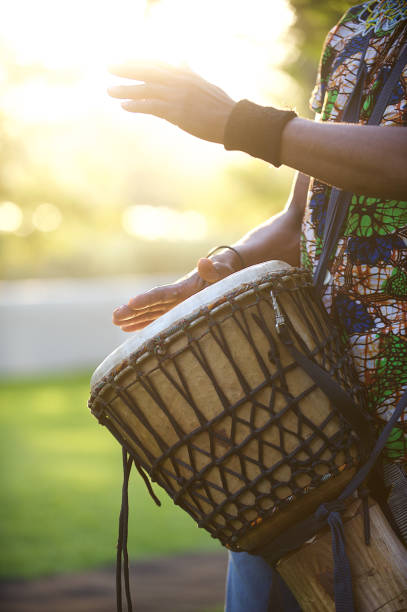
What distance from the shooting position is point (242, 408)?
133 cm

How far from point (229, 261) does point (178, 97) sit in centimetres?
55

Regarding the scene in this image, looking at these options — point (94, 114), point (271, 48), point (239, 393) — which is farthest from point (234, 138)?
point (94, 114)

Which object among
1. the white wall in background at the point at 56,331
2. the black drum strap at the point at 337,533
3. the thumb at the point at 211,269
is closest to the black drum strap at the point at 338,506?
the black drum strap at the point at 337,533

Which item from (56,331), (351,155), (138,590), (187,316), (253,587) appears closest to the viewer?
(351,155)

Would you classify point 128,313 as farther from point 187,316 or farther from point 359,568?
point 359,568

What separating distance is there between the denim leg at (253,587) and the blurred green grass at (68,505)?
2426 mm

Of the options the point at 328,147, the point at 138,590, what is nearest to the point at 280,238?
the point at 328,147

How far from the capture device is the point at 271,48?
2549mm

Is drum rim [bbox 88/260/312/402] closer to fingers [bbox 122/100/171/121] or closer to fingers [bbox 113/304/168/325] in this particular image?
fingers [bbox 113/304/168/325]

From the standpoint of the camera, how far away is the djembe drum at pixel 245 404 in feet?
4.36

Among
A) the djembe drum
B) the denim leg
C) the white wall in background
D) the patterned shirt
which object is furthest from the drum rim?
the white wall in background

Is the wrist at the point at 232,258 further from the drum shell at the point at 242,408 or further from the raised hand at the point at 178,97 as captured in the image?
the raised hand at the point at 178,97

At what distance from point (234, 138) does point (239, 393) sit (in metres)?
0.48

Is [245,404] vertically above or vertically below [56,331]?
below
